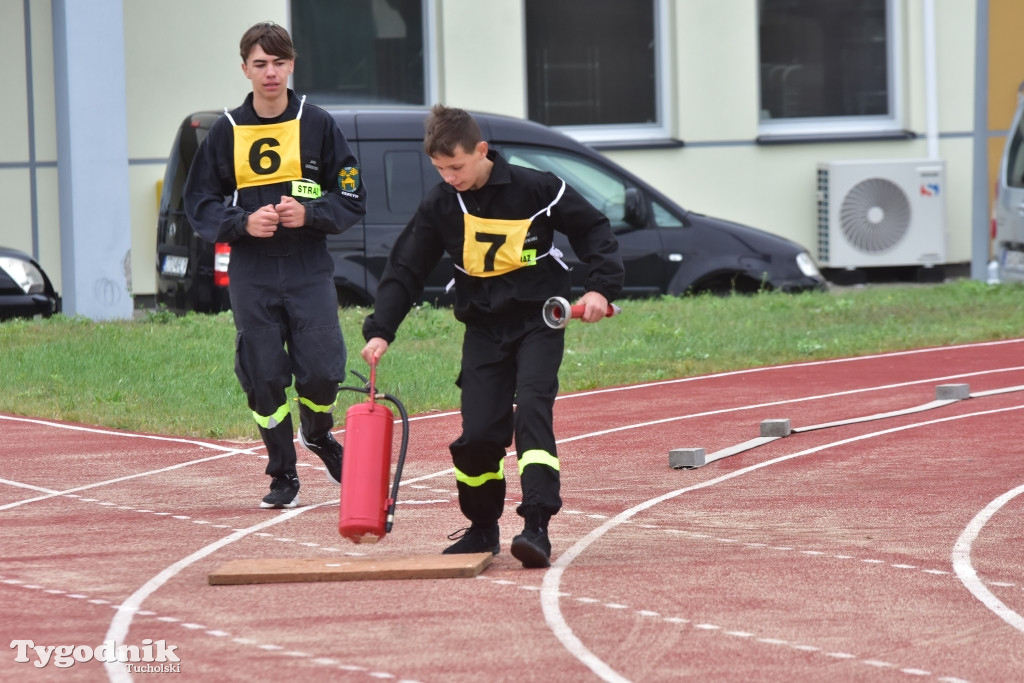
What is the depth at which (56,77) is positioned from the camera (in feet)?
61.0

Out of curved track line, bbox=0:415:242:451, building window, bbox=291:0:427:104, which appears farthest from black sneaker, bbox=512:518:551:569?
building window, bbox=291:0:427:104

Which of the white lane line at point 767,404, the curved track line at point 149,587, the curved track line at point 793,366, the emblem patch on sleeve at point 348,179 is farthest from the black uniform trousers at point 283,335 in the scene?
the curved track line at point 793,366

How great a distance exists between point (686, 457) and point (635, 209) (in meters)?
7.77

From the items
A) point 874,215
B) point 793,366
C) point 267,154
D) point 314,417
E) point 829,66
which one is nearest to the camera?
point 267,154

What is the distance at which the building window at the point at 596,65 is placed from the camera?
21.5m

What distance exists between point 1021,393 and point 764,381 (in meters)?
1.89

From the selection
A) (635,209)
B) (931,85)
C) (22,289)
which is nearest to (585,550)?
(635,209)

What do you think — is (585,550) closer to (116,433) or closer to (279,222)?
(279,222)

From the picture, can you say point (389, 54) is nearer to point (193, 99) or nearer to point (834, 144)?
point (193, 99)

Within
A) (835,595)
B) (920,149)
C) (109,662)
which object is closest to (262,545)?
(109,662)

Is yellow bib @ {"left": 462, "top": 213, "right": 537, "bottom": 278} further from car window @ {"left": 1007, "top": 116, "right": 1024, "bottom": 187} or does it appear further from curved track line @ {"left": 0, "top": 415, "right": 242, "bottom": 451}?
car window @ {"left": 1007, "top": 116, "right": 1024, "bottom": 187}

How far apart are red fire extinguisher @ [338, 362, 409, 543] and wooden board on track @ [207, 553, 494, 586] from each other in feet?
0.47

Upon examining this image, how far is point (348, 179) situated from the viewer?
785 cm

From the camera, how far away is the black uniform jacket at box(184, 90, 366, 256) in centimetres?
766
